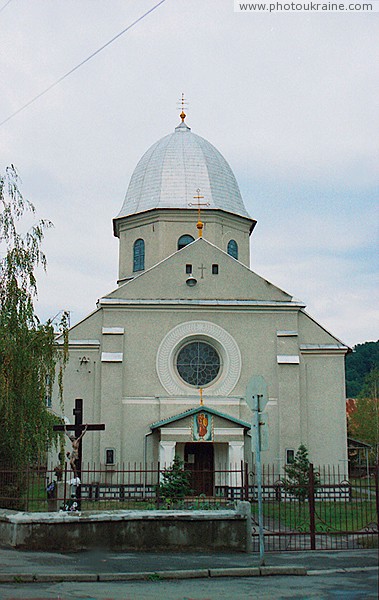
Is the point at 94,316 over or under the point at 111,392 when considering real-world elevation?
over

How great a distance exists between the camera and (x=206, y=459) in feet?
97.7

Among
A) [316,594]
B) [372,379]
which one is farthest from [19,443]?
[372,379]

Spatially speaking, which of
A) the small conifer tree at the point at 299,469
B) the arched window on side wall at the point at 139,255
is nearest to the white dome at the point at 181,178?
the arched window on side wall at the point at 139,255

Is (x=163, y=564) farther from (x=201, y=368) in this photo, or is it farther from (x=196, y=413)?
(x=201, y=368)

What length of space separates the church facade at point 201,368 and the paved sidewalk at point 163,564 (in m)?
14.7

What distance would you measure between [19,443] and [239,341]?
1401 cm

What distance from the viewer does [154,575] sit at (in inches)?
454

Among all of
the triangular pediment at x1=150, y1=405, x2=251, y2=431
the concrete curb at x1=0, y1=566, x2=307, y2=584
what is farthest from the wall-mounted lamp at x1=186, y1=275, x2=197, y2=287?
the concrete curb at x1=0, y1=566, x2=307, y2=584

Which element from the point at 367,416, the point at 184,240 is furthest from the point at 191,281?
the point at 367,416

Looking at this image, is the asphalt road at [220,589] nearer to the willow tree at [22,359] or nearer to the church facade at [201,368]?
the willow tree at [22,359]

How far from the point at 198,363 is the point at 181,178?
1011 cm

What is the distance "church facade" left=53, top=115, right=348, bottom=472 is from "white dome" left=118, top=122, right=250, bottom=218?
5526 millimetres

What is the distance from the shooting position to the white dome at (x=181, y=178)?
36062mm

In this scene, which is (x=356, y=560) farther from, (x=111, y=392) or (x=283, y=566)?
(x=111, y=392)
